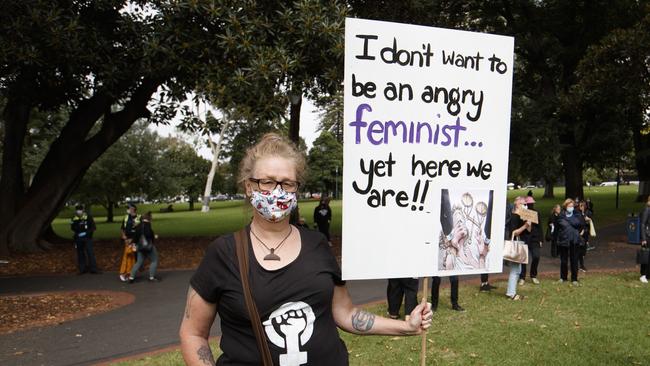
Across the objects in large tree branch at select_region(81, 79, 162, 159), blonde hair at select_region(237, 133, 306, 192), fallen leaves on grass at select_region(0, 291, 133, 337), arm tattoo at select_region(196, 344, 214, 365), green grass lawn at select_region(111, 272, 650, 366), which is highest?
large tree branch at select_region(81, 79, 162, 159)

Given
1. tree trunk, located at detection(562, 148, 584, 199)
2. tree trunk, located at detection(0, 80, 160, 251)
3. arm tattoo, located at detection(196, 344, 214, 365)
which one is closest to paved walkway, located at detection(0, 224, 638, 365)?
tree trunk, located at detection(0, 80, 160, 251)

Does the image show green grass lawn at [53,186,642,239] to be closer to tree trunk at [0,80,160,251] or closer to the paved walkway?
the paved walkway

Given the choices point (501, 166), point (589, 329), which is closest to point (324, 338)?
point (501, 166)

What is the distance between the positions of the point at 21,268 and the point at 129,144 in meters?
24.0

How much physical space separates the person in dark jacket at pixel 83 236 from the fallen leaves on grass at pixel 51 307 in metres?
2.59

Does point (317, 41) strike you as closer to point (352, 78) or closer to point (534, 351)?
point (534, 351)

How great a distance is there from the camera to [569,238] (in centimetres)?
1069

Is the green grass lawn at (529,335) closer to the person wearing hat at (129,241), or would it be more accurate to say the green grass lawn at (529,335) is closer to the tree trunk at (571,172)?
the person wearing hat at (129,241)

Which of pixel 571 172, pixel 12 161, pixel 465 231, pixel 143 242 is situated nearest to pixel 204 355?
pixel 465 231

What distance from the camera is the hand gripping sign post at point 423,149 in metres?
2.88

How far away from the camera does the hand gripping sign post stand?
2881 mm

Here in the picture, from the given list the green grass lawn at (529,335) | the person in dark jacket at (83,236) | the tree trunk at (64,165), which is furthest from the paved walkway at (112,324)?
the tree trunk at (64,165)

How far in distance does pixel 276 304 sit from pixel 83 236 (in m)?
12.6

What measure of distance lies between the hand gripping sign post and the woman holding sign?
44 cm
